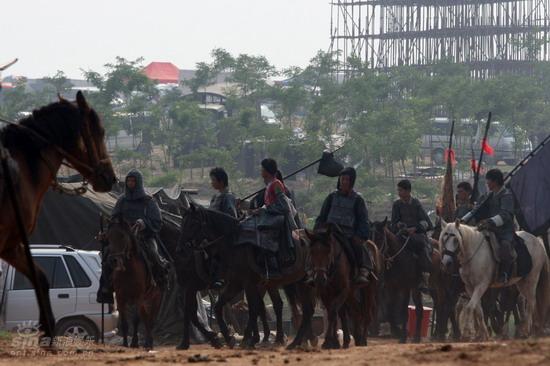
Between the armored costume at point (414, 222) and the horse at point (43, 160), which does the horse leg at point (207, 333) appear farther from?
the horse at point (43, 160)

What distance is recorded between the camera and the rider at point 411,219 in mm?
21391

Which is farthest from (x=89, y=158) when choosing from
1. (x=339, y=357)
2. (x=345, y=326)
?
(x=345, y=326)

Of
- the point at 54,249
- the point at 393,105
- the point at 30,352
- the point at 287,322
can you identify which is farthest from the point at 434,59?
the point at 30,352

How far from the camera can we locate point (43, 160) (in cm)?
1275

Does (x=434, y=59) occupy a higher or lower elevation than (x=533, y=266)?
higher

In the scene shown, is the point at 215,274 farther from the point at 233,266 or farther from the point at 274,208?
the point at 274,208

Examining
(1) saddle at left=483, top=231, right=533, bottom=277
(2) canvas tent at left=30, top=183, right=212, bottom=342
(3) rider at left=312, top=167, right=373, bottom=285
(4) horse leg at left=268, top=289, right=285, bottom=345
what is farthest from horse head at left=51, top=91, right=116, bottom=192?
(2) canvas tent at left=30, top=183, right=212, bottom=342

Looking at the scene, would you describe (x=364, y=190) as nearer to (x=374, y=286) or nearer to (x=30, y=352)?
(x=374, y=286)

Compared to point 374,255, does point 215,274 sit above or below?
below

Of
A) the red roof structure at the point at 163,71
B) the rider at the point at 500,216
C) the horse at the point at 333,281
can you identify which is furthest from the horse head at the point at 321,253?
the red roof structure at the point at 163,71

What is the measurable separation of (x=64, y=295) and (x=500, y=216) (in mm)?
6617

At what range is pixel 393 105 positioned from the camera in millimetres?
58156

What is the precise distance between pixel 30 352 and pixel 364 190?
37998 millimetres

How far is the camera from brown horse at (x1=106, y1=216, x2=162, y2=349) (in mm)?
18219
